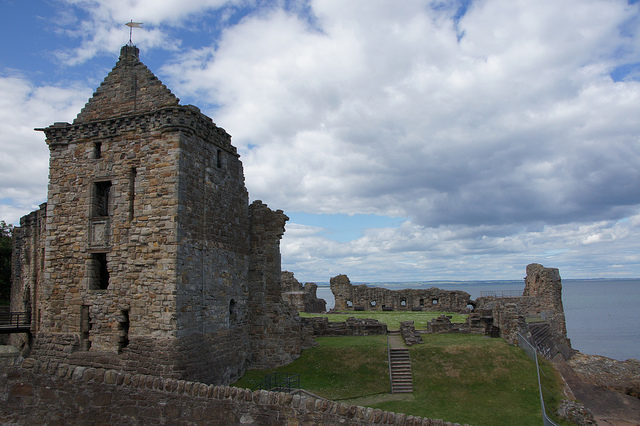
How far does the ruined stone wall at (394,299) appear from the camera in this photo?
1721 inches

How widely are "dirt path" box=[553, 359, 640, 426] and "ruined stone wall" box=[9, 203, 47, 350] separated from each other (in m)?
26.9

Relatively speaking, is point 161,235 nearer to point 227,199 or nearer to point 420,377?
point 227,199

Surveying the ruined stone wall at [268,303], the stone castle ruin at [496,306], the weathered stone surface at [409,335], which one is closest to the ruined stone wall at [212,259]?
the ruined stone wall at [268,303]

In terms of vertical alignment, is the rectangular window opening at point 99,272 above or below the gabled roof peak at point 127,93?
below

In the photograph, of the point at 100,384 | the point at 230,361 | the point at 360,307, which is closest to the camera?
the point at 100,384

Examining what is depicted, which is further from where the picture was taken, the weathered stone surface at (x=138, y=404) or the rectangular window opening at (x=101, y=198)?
the rectangular window opening at (x=101, y=198)

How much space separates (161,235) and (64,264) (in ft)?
15.5

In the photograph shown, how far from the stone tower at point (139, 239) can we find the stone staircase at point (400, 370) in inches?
269

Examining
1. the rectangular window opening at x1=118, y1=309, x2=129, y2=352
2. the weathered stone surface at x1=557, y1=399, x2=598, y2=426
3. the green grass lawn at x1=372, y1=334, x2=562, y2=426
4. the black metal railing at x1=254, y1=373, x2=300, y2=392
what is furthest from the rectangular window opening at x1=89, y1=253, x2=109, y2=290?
the weathered stone surface at x1=557, y1=399, x2=598, y2=426

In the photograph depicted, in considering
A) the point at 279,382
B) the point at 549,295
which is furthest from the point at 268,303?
the point at 549,295

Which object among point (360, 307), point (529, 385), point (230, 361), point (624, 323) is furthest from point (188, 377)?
point (624, 323)

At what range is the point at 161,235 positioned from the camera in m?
17.3

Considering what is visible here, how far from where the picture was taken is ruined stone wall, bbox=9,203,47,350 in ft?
83.1

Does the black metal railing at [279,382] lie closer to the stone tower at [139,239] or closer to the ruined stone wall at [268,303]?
the stone tower at [139,239]
